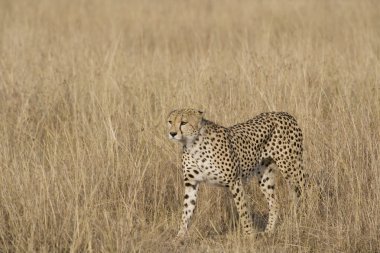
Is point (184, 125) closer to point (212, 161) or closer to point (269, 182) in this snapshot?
point (212, 161)

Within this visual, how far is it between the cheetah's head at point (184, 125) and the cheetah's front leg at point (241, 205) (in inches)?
14.5

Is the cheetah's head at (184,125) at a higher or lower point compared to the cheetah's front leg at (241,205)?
higher

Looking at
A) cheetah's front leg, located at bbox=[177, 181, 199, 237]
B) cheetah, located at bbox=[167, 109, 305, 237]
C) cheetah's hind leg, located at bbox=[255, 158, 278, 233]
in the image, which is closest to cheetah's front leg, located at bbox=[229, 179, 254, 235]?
cheetah, located at bbox=[167, 109, 305, 237]

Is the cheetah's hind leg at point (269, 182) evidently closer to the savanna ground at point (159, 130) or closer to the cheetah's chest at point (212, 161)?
the savanna ground at point (159, 130)

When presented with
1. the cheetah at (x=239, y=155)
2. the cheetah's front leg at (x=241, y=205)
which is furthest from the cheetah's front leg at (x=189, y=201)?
the cheetah's front leg at (x=241, y=205)

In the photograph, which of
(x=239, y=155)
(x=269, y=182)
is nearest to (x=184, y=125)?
(x=239, y=155)

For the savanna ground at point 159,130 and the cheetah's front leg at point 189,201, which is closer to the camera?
the savanna ground at point 159,130

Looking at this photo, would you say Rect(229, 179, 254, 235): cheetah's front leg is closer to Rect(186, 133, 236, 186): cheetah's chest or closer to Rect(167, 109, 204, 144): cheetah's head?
Rect(186, 133, 236, 186): cheetah's chest

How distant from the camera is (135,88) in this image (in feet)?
20.8

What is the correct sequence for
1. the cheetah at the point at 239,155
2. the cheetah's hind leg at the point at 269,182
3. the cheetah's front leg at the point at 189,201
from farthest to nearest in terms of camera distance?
the cheetah's hind leg at the point at 269,182, the cheetah's front leg at the point at 189,201, the cheetah at the point at 239,155

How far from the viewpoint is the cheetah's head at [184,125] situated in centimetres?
413

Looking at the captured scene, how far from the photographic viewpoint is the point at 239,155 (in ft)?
14.6

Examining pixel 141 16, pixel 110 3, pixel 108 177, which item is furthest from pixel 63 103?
pixel 110 3

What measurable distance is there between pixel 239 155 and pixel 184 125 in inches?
17.6
